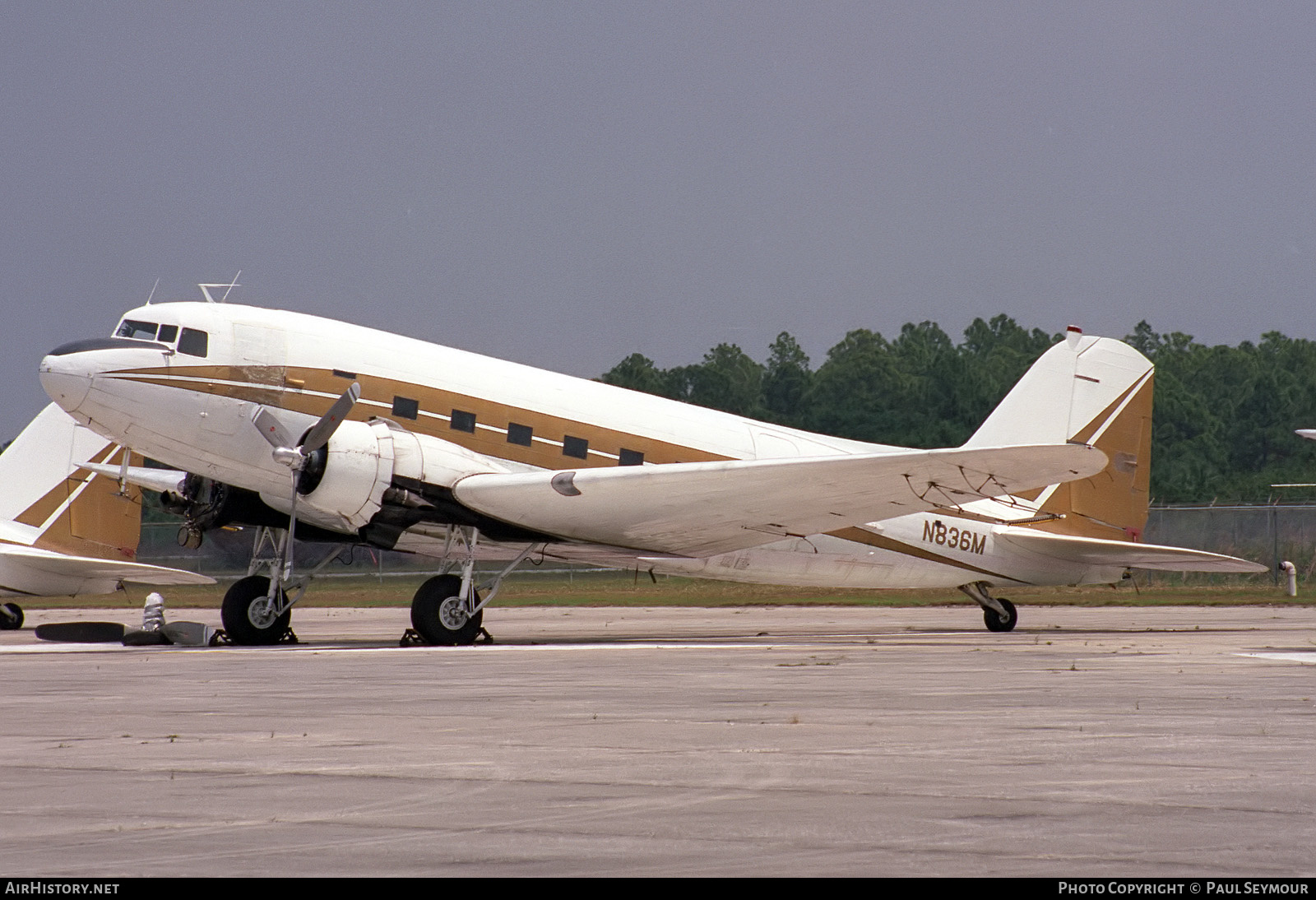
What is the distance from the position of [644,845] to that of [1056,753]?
2.95 metres

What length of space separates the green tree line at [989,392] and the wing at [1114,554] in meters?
44.9

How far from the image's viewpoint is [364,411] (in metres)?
18.9

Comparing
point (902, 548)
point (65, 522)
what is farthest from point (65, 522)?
point (902, 548)

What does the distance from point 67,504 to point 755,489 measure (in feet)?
47.0

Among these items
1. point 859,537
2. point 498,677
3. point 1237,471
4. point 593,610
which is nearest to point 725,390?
point 1237,471

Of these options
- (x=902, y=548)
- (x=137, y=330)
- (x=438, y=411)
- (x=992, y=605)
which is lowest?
(x=992, y=605)

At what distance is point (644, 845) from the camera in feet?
14.9

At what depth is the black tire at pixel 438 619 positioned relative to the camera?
18328mm

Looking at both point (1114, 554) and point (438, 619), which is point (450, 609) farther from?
point (1114, 554)

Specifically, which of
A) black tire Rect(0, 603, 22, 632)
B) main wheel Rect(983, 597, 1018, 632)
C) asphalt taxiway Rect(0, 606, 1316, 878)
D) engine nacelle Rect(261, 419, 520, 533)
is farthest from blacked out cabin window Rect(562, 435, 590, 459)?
black tire Rect(0, 603, 22, 632)

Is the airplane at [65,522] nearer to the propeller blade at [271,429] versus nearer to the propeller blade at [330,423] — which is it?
the propeller blade at [271,429]

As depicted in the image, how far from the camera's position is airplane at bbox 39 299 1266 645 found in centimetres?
1827

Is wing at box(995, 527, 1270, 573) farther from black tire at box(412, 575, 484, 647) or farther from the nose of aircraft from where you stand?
the nose of aircraft

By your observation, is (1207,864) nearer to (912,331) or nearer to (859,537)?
(859,537)
